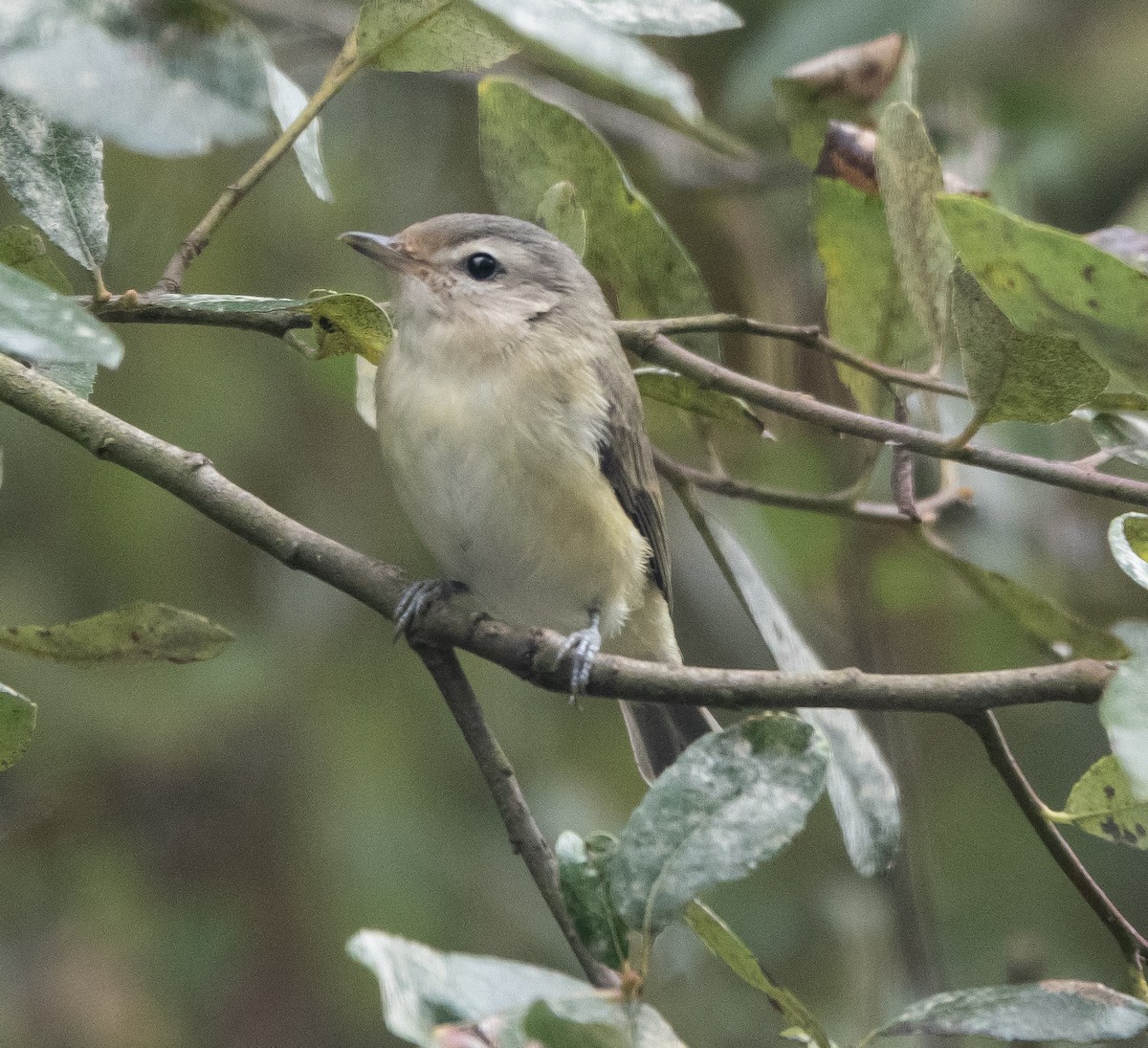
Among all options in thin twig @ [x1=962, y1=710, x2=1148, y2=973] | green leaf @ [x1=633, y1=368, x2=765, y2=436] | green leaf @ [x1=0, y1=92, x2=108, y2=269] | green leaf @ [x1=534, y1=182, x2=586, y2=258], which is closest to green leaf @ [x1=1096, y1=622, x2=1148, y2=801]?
thin twig @ [x1=962, y1=710, x2=1148, y2=973]

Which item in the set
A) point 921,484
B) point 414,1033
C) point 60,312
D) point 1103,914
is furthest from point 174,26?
point 921,484

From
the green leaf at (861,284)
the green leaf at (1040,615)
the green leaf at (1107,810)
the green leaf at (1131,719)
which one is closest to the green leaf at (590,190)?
the green leaf at (861,284)

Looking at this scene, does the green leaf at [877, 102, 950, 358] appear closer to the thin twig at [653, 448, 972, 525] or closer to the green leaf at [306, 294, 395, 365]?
the thin twig at [653, 448, 972, 525]

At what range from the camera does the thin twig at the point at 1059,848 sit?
5.96 feet

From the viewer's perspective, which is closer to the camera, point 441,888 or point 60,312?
point 60,312

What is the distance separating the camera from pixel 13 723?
1.70m

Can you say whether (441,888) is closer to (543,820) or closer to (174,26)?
(543,820)

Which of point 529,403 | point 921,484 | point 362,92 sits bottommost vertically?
point 529,403

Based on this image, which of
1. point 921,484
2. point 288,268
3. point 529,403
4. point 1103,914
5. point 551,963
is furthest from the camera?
point 288,268

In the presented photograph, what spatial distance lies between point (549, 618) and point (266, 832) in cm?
Answer: 159

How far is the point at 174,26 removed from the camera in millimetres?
1581

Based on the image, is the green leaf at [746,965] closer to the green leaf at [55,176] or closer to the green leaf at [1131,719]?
the green leaf at [1131,719]

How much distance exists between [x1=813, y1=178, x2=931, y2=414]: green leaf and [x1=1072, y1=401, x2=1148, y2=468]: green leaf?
1.23ft

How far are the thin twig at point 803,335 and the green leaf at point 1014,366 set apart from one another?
1.10 feet
